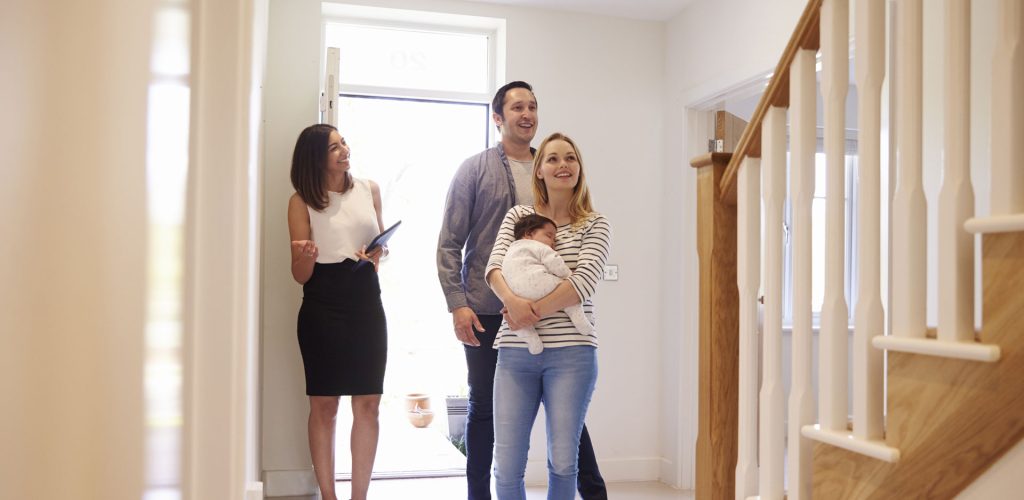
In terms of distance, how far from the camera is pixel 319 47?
146 inches

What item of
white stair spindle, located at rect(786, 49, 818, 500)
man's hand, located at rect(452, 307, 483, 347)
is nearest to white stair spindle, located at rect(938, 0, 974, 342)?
white stair spindle, located at rect(786, 49, 818, 500)

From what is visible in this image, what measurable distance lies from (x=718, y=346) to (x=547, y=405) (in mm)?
542

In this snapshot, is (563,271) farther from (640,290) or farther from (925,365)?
(640,290)

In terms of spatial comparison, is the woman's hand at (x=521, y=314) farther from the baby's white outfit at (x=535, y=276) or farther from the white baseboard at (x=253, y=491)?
the white baseboard at (x=253, y=491)

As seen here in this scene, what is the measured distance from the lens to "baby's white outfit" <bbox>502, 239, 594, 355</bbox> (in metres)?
2.13

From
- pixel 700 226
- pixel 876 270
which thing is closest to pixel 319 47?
pixel 700 226

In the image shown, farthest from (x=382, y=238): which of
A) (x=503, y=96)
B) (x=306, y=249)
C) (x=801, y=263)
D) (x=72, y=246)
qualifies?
(x=72, y=246)

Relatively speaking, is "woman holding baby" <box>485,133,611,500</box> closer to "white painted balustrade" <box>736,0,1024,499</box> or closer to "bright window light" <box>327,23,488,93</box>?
"white painted balustrade" <box>736,0,1024,499</box>

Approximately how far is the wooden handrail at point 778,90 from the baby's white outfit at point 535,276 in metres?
0.52

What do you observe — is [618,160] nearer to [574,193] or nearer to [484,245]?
[484,245]

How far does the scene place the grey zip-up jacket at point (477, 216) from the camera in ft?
8.84

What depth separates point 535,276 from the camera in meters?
2.13

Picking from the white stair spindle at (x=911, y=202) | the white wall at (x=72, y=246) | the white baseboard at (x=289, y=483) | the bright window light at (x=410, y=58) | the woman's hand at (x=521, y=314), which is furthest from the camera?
the bright window light at (x=410, y=58)

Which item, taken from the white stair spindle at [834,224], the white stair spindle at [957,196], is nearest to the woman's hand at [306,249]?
the white stair spindle at [834,224]
